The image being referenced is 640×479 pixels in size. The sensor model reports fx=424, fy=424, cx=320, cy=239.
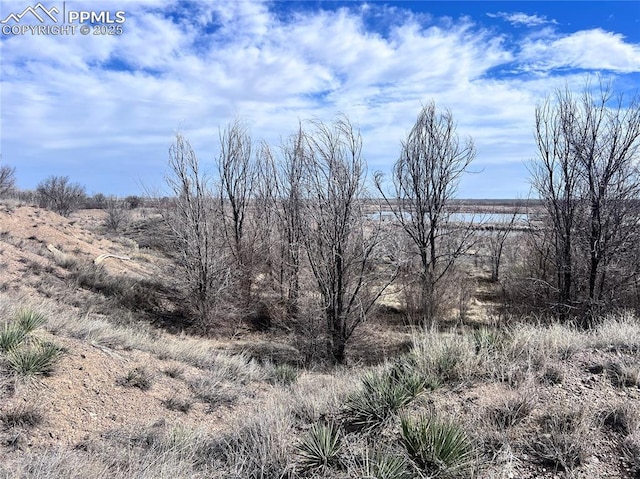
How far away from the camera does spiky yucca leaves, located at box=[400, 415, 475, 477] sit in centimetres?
356

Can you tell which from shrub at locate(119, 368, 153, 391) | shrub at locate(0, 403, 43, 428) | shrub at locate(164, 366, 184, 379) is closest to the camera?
shrub at locate(0, 403, 43, 428)

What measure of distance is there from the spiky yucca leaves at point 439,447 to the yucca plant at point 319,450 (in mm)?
658

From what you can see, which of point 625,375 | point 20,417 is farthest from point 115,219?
point 625,375

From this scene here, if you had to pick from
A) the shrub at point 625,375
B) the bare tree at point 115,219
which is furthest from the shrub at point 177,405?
→ the bare tree at point 115,219

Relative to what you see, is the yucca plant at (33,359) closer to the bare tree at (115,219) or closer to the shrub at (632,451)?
the shrub at (632,451)

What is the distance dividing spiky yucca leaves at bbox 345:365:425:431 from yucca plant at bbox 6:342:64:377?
4.44m

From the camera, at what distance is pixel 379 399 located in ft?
15.6

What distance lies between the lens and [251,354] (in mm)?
13680

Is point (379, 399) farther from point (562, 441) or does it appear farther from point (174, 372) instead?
point (174, 372)

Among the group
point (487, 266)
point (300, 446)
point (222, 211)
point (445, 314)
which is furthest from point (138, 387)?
point (487, 266)

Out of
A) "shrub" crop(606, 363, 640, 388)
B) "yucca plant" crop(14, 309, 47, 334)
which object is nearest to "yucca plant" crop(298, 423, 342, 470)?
"shrub" crop(606, 363, 640, 388)

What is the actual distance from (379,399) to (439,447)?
1128 mm

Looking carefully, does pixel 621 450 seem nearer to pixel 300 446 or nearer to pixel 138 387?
pixel 300 446

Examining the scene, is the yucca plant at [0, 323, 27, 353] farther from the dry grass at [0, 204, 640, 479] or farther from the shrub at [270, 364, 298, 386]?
the shrub at [270, 364, 298, 386]
